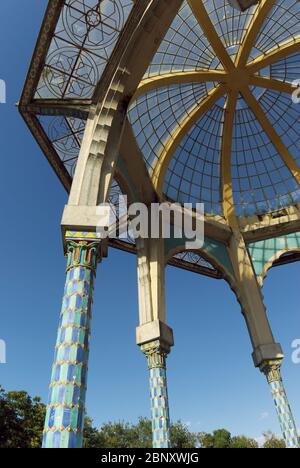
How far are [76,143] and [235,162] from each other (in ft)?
29.6

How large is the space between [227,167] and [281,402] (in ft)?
36.2

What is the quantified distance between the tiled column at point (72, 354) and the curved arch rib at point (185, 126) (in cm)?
898

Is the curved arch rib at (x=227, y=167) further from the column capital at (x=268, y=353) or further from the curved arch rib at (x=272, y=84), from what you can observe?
the column capital at (x=268, y=353)

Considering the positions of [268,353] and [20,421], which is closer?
[268,353]

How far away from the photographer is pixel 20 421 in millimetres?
25688

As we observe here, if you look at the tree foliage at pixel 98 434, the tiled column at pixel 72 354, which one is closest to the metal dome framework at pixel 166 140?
the tiled column at pixel 72 354

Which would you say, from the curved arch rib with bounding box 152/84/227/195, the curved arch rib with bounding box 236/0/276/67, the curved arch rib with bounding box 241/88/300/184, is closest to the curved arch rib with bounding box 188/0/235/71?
the curved arch rib with bounding box 236/0/276/67

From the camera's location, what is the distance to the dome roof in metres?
14.4

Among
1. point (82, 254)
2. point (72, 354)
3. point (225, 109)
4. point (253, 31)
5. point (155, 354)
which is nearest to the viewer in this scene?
point (72, 354)

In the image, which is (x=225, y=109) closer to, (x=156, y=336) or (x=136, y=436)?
(x=156, y=336)

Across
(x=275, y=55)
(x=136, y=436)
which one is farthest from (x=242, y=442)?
(x=275, y=55)

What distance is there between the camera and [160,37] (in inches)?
396
